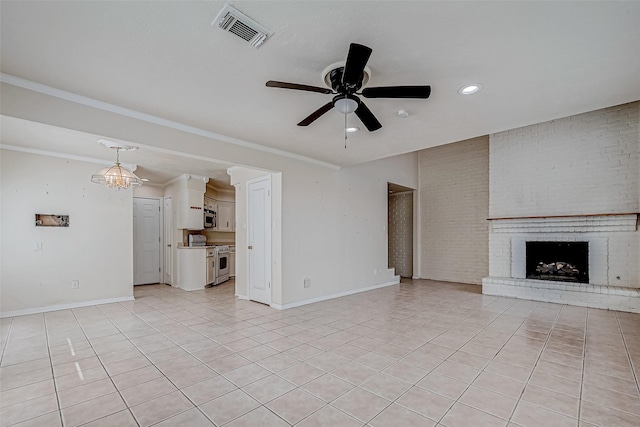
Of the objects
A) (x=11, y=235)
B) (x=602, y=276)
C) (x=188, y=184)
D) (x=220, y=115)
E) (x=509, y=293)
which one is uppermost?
(x=220, y=115)

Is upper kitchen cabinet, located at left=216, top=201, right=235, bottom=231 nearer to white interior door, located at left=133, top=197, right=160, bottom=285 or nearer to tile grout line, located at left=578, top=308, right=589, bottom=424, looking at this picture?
white interior door, located at left=133, top=197, right=160, bottom=285

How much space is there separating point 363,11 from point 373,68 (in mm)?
620

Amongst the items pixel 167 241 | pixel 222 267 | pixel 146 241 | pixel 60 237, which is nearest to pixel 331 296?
pixel 222 267

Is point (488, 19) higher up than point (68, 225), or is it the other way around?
point (488, 19)

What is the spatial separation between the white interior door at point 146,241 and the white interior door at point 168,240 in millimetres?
227

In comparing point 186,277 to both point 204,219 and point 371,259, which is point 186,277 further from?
point 371,259

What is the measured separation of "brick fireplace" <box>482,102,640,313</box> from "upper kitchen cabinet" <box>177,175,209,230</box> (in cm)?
625

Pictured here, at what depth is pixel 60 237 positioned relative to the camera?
191 inches

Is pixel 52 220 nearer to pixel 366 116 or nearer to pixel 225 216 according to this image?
pixel 225 216

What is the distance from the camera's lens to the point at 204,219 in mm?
6926

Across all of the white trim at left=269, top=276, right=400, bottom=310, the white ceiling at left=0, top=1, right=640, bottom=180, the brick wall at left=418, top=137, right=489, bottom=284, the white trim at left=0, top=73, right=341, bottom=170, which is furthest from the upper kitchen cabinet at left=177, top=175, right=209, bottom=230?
the brick wall at left=418, top=137, right=489, bottom=284

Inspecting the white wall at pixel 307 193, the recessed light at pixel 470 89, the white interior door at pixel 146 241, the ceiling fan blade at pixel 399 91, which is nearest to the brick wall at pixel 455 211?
the white wall at pixel 307 193

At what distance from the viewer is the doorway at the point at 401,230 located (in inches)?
318

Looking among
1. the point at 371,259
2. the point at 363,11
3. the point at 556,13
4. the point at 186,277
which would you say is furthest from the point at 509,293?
the point at 186,277
